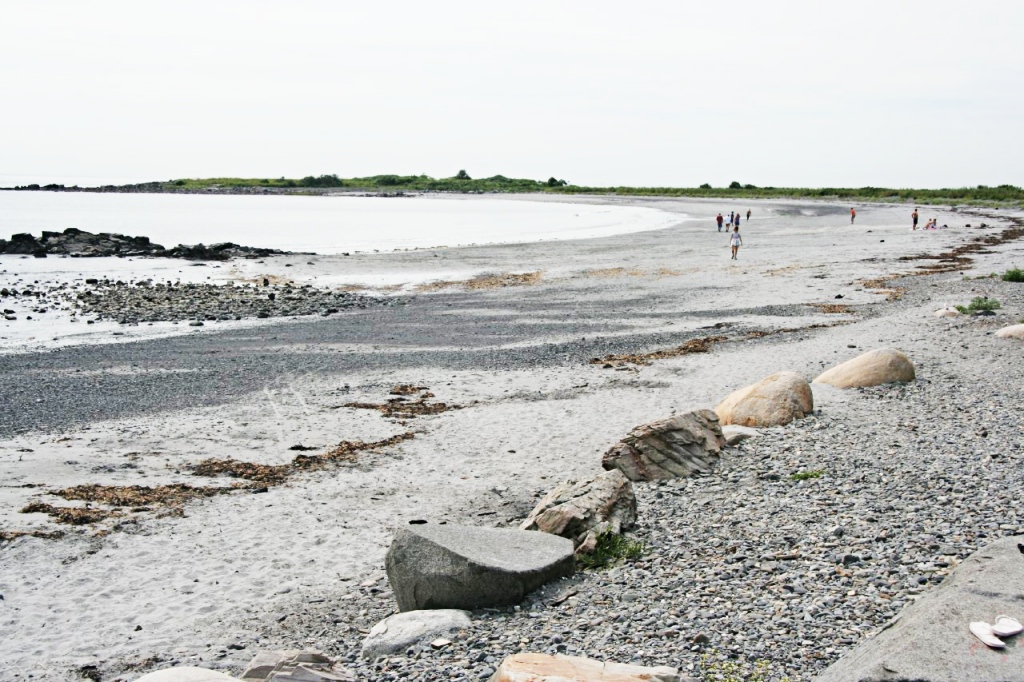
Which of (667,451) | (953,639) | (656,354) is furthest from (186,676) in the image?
(656,354)

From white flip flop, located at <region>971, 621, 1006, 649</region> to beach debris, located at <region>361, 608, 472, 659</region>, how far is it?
11.2 feet

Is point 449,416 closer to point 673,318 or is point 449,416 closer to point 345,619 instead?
point 345,619

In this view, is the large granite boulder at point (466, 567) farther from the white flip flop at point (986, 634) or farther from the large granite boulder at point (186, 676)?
the white flip flop at point (986, 634)

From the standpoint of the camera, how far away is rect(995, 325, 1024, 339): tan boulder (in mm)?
15828

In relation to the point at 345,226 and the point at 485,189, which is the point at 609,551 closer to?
the point at 345,226

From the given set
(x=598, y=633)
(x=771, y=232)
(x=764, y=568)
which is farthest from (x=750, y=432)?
(x=771, y=232)

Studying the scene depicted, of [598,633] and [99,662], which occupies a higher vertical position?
[598,633]

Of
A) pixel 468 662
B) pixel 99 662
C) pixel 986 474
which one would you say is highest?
pixel 986 474

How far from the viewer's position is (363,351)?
19.3 metres

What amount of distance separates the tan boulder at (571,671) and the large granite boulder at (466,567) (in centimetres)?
170

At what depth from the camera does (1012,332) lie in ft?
52.3

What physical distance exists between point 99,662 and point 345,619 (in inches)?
74.8

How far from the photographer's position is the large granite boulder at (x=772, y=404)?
1160 cm

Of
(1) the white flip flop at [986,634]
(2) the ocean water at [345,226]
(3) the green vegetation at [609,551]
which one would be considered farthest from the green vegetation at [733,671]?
(2) the ocean water at [345,226]
